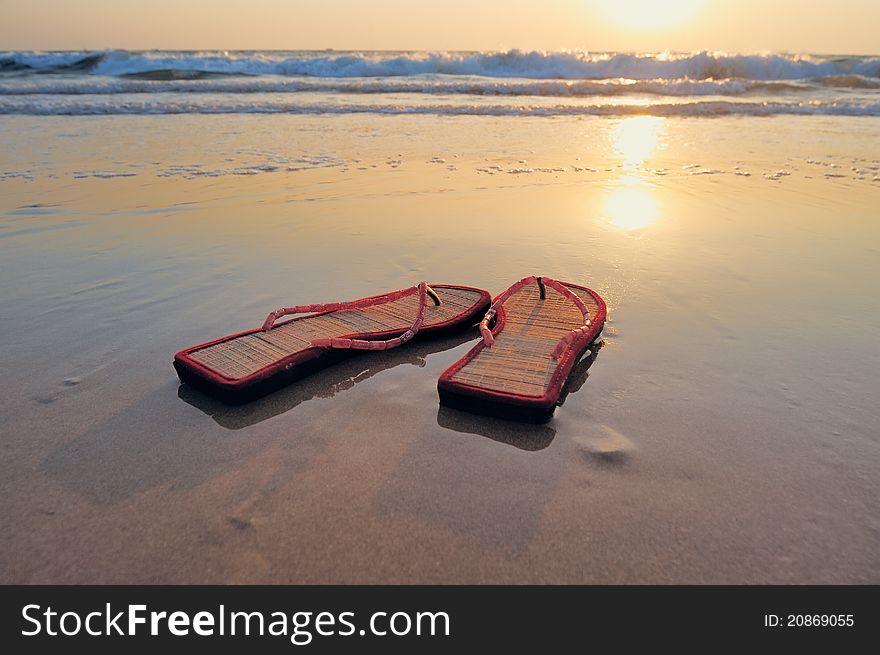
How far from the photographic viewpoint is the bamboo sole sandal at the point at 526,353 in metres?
2.06

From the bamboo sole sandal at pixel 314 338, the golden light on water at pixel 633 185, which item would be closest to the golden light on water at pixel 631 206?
the golden light on water at pixel 633 185

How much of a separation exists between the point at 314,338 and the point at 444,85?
16766 mm

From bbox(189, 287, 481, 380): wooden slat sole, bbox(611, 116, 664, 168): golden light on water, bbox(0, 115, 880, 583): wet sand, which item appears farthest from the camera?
bbox(611, 116, 664, 168): golden light on water

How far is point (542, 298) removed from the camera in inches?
122

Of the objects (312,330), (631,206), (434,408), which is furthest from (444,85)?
(434,408)

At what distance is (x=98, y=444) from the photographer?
1.94 m

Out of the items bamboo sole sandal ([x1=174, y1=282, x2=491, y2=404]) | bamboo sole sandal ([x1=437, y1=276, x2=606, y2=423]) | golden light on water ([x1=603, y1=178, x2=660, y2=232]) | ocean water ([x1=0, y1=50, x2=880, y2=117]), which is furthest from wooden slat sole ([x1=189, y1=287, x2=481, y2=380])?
ocean water ([x1=0, y1=50, x2=880, y2=117])

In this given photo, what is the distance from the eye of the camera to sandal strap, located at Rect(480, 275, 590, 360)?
2401mm

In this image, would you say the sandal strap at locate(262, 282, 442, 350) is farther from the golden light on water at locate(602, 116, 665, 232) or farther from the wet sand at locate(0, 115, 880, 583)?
the golden light on water at locate(602, 116, 665, 232)

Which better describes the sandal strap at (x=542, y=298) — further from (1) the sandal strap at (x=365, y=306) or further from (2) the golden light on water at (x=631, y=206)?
(2) the golden light on water at (x=631, y=206)

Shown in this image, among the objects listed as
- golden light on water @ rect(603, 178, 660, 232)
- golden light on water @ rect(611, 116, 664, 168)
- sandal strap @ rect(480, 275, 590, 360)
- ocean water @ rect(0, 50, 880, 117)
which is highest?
ocean water @ rect(0, 50, 880, 117)

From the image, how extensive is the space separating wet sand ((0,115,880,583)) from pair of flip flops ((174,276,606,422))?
3.6 inches

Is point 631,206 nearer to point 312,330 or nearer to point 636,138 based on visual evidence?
point 312,330

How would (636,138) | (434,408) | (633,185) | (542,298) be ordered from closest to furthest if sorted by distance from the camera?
(434,408) < (542,298) < (633,185) < (636,138)
